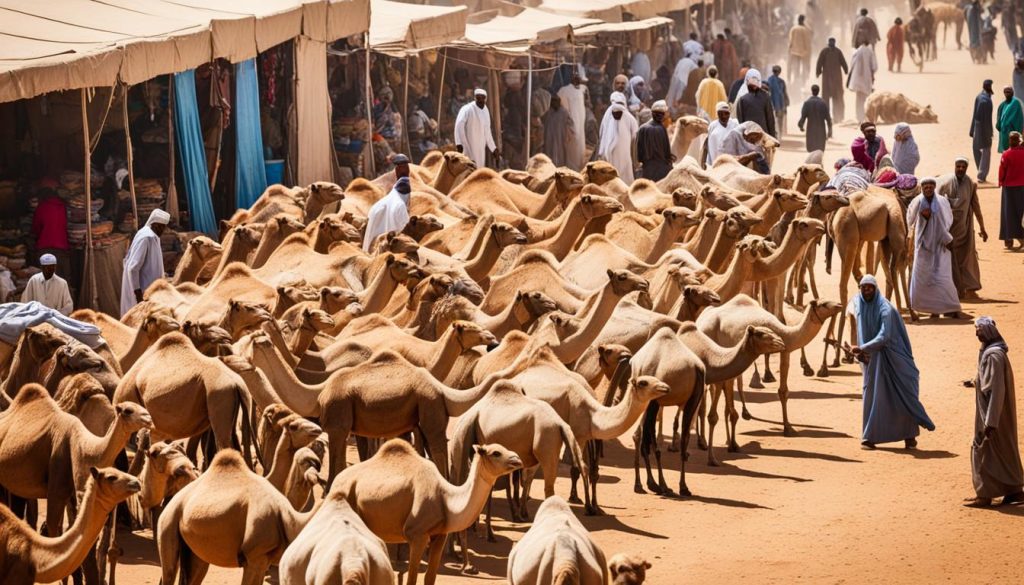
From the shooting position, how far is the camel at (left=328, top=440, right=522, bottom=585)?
355 inches

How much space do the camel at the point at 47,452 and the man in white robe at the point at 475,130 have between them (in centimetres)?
1222

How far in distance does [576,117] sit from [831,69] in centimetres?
978

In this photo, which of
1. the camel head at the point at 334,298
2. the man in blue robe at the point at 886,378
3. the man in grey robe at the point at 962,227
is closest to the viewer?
the camel head at the point at 334,298

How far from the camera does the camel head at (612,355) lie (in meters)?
11.8

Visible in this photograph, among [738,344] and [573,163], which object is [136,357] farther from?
[573,163]

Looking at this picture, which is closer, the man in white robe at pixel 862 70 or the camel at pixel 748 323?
the camel at pixel 748 323

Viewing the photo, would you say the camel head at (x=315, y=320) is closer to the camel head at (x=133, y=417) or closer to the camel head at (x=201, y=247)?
the camel head at (x=133, y=417)

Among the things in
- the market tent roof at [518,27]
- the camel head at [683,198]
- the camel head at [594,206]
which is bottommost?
the camel head at [683,198]

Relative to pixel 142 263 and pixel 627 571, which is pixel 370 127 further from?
pixel 627 571

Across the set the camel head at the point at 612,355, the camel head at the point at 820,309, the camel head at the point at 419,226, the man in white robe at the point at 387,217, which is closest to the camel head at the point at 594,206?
the camel head at the point at 419,226

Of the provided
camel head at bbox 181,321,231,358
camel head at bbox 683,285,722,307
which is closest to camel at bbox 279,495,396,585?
camel head at bbox 181,321,231,358

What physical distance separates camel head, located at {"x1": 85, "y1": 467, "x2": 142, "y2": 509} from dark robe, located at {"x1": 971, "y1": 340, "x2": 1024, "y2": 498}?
5.71 meters

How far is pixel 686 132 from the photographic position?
896 inches

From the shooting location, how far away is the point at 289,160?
66.9 feet
